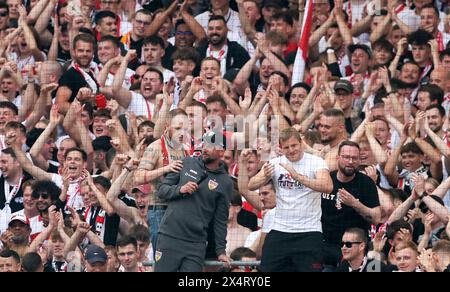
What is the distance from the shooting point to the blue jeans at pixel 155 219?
45.0 ft

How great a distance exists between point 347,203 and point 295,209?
58cm

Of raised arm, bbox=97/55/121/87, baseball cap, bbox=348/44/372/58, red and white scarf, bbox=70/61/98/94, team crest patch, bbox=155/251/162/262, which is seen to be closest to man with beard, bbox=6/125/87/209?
red and white scarf, bbox=70/61/98/94

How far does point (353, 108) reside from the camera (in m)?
16.3

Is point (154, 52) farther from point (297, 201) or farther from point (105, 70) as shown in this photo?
point (297, 201)

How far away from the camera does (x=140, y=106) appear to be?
643 inches

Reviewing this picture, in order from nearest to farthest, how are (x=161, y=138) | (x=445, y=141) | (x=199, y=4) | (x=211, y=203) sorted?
(x=211, y=203) < (x=161, y=138) < (x=445, y=141) < (x=199, y=4)

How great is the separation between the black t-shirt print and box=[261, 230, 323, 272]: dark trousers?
0.47m

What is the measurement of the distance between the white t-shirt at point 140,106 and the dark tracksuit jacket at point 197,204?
303 centimetres

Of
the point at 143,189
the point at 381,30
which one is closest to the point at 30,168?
the point at 143,189

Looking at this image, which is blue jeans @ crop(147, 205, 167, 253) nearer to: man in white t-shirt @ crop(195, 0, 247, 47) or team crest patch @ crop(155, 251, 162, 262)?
team crest patch @ crop(155, 251, 162, 262)

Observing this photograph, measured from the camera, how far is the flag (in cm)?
1659
